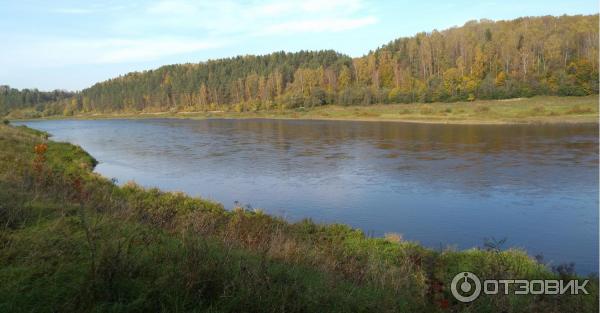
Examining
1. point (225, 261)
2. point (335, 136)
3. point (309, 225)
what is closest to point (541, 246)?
point (309, 225)

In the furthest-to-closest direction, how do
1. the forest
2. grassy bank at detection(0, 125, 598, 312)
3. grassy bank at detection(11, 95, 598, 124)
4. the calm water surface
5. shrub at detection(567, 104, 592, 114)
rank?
1. the forest
2. shrub at detection(567, 104, 592, 114)
3. grassy bank at detection(11, 95, 598, 124)
4. the calm water surface
5. grassy bank at detection(0, 125, 598, 312)

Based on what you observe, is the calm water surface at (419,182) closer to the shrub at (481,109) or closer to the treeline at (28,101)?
the shrub at (481,109)

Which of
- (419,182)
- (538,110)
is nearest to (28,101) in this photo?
(538,110)

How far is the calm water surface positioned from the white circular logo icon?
20.8 feet

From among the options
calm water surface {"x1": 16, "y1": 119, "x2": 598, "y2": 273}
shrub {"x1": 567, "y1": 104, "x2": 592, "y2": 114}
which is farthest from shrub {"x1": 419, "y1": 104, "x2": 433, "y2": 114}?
calm water surface {"x1": 16, "y1": 119, "x2": 598, "y2": 273}

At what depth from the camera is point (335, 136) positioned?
47.1 m

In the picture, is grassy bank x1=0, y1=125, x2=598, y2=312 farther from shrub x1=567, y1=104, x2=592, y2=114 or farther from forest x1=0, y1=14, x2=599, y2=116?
forest x1=0, y1=14, x2=599, y2=116

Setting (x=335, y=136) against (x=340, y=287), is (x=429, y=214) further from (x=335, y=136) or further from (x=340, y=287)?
(x=335, y=136)

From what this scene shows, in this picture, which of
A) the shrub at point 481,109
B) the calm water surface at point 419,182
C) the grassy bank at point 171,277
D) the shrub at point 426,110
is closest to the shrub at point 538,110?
the shrub at point 481,109

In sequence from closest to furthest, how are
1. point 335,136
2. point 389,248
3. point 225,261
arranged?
point 225,261 < point 389,248 < point 335,136

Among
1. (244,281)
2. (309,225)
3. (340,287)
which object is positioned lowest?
(309,225)

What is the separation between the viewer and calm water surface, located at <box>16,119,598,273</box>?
1499 centimetres

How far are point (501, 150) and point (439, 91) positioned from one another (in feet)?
190

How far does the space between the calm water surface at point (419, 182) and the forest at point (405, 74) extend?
4934 cm
